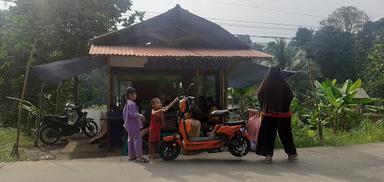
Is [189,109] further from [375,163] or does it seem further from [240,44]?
[240,44]

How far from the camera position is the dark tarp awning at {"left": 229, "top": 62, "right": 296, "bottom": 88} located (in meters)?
12.5

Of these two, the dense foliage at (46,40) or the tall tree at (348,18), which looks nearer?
the dense foliage at (46,40)

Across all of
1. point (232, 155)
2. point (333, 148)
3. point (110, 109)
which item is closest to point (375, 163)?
point (333, 148)

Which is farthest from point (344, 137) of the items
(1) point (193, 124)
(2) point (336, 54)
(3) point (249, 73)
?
(2) point (336, 54)

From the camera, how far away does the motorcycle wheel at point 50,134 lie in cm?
1293

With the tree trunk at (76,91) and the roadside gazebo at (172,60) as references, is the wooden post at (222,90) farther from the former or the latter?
the tree trunk at (76,91)

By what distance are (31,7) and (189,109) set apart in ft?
40.0

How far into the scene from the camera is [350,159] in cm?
818

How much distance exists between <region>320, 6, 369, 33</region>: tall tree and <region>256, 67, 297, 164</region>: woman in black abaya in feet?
190

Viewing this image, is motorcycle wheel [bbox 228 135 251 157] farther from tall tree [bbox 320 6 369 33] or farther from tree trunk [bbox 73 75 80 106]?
tall tree [bbox 320 6 369 33]

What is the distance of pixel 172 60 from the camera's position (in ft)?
37.8

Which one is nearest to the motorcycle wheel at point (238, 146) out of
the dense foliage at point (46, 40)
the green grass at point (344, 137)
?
the green grass at point (344, 137)

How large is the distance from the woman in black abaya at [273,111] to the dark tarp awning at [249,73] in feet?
14.4

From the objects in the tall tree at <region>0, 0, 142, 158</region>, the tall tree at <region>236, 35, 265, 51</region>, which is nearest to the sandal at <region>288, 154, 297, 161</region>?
the tall tree at <region>236, 35, 265, 51</region>
